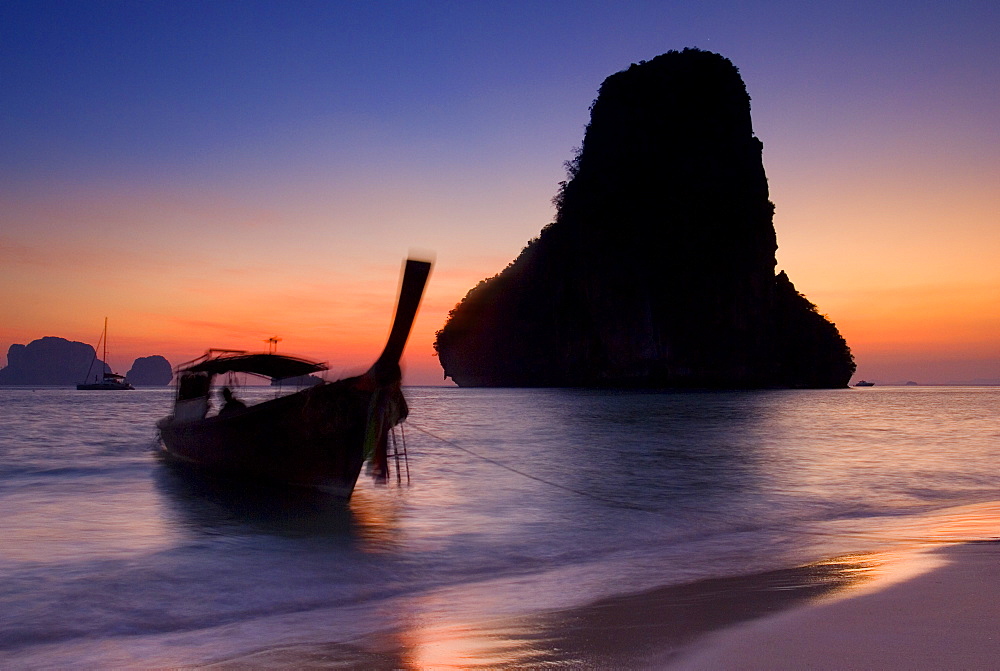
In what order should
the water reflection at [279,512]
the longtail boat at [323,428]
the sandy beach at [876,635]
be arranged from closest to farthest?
1. the sandy beach at [876,635]
2. the water reflection at [279,512]
3. the longtail boat at [323,428]

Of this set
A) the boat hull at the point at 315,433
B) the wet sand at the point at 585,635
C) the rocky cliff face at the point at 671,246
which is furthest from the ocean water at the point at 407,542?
the rocky cliff face at the point at 671,246

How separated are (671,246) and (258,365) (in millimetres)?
71611

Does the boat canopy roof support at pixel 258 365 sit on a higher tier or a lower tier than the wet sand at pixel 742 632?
higher

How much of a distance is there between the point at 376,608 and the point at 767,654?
11.7ft

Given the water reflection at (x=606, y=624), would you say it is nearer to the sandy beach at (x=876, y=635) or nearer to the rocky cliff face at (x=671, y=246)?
the sandy beach at (x=876, y=635)

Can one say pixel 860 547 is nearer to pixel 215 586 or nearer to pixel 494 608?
pixel 494 608

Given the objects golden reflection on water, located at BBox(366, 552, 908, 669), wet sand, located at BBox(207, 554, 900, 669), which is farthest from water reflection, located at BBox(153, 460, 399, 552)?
wet sand, located at BBox(207, 554, 900, 669)

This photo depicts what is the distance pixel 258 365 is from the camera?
15.3 m

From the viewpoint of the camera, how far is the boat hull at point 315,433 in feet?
36.6

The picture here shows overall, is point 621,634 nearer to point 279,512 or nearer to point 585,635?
point 585,635

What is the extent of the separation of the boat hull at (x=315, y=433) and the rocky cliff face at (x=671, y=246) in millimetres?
68248

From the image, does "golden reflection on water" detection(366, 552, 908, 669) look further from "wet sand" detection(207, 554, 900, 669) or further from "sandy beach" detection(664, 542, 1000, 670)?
"sandy beach" detection(664, 542, 1000, 670)

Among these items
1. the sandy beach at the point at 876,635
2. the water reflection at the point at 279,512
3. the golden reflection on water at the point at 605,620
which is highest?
the sandy beach at the point at 876,635

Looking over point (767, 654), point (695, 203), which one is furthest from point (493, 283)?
point (767, 654)
